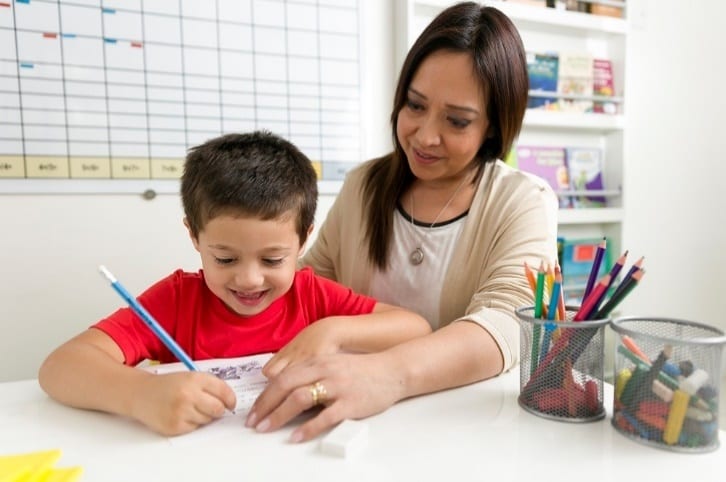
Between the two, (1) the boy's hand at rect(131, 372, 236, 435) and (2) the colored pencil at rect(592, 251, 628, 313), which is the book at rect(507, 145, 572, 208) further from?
(1) the boy's hand at rect(131, 372, 236, 435)

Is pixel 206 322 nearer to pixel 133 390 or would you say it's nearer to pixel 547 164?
pixel 133 390

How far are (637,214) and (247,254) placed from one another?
6.62ft

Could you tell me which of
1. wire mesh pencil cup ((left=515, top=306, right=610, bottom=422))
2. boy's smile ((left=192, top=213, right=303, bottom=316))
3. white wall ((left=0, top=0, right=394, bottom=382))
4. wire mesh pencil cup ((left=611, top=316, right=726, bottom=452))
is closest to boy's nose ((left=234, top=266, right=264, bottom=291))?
boy's smile ((left=192, top=213, right=303, bottom=316))

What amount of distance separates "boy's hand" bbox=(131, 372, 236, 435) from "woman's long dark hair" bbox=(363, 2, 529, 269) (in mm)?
579

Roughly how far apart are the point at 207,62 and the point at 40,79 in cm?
43

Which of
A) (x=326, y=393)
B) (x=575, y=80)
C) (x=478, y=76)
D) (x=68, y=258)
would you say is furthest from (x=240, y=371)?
(x=575, y=80)

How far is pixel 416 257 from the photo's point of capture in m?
1.11

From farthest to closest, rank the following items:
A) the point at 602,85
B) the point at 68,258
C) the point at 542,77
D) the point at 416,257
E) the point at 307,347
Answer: the point at 602,85 → the point at 542,77 → the point at 68,258 → the point at 416,257 → the point at 307,347

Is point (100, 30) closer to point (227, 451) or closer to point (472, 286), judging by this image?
point (472, 286)

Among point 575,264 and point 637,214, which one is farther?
point 637,214

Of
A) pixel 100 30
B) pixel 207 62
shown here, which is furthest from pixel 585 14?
pixel 100 30

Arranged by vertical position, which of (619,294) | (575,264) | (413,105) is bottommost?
(575,264)

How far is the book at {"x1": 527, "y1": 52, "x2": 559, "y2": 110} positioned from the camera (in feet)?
6.68

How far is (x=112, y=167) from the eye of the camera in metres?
1.51
